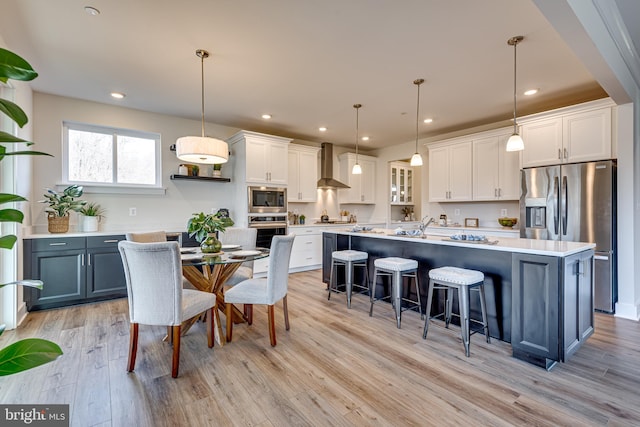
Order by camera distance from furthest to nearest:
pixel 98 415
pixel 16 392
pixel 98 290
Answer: pixel 98 290 → pixel 16 392 → pixel 98 415

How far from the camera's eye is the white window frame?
4.12 meters

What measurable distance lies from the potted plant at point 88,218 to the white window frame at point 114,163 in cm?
28

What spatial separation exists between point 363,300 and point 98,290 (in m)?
3.40

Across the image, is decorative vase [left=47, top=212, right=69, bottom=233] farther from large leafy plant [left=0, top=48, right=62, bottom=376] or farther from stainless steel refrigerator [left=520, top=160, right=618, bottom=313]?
stainless steel refrigerator [left=520, top=160, right=618, bottom=313]

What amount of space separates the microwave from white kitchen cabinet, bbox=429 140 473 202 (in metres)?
2.75

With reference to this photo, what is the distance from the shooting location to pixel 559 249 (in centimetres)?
231

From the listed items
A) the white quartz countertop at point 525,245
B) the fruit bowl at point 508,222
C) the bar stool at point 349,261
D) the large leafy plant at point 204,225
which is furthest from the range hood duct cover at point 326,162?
the large leafy plant at point 204,225

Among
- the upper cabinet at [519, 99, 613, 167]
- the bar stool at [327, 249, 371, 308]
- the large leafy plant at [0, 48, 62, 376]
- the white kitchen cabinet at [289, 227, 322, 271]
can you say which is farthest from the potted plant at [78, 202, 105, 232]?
the upper cabinet at [519, 99, 613, 167]

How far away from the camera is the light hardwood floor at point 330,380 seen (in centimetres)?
178

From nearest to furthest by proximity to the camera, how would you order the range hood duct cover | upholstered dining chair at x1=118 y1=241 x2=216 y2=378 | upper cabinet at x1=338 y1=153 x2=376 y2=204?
upholstered dining chair at x1=118 y1=241 x2=216 y2=378, the range hood duct cover, upper cabinet at x1=338 y1=153 x2=376 y2=204

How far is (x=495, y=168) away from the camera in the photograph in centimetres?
476

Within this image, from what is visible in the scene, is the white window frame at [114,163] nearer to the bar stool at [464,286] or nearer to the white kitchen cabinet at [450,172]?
the bar stool at [464,286]

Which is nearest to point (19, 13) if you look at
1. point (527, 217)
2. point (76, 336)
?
point (76, 336)

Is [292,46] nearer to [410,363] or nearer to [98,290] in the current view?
[410,363]
